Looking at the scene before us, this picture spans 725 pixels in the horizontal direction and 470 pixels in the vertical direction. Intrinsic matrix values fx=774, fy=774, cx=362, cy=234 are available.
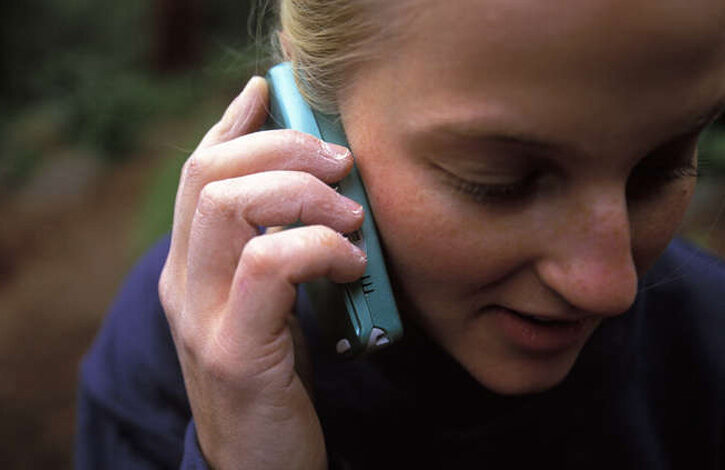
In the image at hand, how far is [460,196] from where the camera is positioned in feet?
4.34

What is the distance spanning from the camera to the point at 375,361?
1.89 m

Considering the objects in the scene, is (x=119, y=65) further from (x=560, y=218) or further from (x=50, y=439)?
(x=560, y=218)

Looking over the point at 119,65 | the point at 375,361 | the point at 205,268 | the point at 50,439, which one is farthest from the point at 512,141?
the point at 119,65

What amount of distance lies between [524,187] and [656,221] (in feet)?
0.98

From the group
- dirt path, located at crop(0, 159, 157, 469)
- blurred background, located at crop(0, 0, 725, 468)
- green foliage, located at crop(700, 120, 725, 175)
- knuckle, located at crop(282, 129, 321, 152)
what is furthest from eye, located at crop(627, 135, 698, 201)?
dirt path, located at crop(0, 159, 157, 469)

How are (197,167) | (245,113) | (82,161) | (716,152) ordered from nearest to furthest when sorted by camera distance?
(197,167)
(245,113)
(716,152)
(82,161)

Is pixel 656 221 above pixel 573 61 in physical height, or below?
below

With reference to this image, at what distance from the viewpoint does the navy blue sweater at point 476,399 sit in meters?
1.88

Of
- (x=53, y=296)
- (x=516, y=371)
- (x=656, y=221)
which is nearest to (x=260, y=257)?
(x=516, y=371)

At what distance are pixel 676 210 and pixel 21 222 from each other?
6799 mm

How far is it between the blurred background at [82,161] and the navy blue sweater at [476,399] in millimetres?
825

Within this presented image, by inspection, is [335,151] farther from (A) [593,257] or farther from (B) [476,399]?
(B) [476,399]

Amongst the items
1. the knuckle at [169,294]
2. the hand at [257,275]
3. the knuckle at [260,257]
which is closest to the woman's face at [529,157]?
the hand at [257,275]

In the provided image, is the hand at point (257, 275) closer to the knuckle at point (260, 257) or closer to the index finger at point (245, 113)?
the knuckle at point (260, 257)
